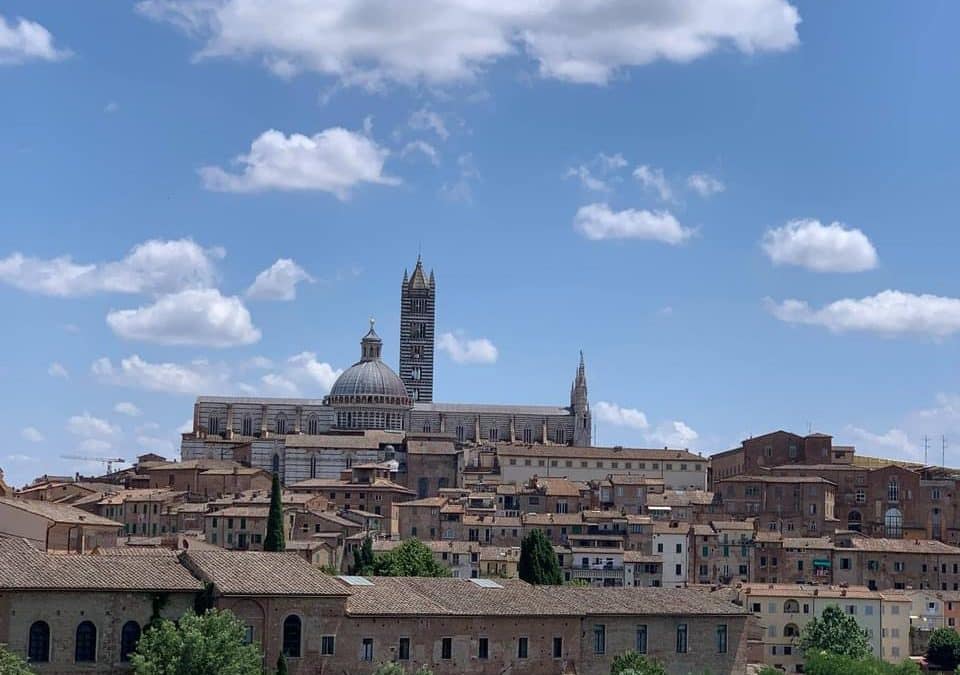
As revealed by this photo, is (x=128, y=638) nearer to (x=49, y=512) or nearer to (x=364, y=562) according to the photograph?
(x=49, y=512)

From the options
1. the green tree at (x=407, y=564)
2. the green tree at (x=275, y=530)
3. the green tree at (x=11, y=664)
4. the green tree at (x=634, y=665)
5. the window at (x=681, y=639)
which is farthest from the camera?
the green tree at (x=407, y=564)

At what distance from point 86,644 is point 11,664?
2460mm

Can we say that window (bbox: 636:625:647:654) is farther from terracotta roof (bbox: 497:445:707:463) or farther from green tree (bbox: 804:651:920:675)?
terracotta roof (bbox: 497:445:707:463)

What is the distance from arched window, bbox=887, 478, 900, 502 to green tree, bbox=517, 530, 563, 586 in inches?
1268

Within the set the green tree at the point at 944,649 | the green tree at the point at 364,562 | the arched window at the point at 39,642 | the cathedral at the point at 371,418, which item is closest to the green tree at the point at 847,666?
the green tree at the point at 944,649

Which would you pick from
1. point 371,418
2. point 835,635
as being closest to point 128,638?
point 835,635

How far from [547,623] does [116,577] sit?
928 cm

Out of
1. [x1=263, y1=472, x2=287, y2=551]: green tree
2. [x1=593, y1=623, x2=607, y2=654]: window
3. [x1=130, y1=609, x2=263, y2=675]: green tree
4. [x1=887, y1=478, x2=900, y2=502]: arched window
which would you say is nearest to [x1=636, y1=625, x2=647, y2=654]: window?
[x1=593, y1=623, x2=607, y2=654]: window

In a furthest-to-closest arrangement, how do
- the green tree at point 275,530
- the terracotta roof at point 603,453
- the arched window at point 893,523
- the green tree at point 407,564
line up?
the terracotta roof at point 603,453, the arched window at point 893,523, the green tree at point 407,564, the green tree at point 275,530

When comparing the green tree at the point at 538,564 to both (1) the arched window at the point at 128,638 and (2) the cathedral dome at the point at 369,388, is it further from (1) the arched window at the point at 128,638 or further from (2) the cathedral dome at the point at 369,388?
(2) the cathedral dome at the point at 369,388

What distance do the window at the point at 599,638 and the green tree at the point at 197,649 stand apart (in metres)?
8.57

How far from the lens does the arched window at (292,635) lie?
32438 mm

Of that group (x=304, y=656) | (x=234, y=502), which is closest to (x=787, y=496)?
(x=234, y=502)

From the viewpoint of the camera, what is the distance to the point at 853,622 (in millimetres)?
59594
